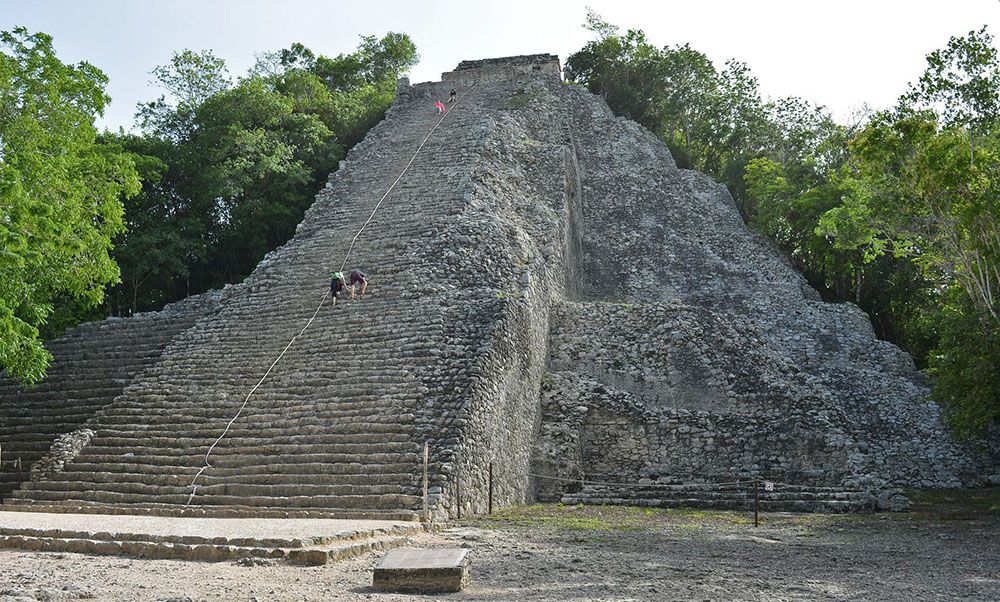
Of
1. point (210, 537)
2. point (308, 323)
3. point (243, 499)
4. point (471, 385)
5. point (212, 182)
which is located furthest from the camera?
point (212, 182)

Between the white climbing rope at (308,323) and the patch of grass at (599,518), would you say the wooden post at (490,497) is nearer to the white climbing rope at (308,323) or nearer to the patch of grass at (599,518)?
the patch of grass at (599,518)

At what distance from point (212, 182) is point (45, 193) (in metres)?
9.59

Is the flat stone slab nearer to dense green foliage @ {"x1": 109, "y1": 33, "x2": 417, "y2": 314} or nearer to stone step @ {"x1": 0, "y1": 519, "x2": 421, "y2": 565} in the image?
stone step @ {"x1": 0, "y1": 519, "x2": 421, "y2": 565}

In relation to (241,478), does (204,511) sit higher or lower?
lower

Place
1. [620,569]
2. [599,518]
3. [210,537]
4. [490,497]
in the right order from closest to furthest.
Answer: [620,569]
[210,537]
[599,518]
[490,497]

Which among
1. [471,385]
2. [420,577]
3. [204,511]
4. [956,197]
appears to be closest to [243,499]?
[204,511]

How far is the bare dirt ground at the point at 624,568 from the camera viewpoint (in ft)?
18.4

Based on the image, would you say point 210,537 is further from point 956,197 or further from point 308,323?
point 956,197

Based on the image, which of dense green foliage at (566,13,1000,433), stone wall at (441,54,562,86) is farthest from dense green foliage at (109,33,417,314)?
dense green foliage at (566,13,1000,433)

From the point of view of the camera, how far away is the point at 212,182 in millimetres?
20641

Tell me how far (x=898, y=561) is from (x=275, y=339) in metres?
9.62

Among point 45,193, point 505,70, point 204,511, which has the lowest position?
point 204,511

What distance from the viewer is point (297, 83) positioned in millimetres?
25406

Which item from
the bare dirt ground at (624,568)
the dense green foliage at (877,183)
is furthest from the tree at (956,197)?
the bare dirt ground at (624,568)
